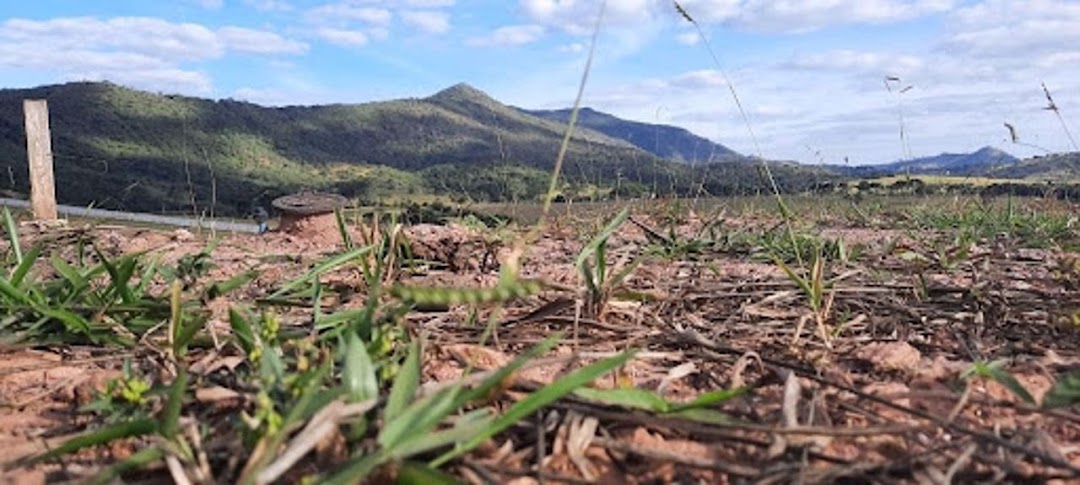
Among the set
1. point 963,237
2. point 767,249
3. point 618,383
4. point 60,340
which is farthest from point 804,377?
point 963,237

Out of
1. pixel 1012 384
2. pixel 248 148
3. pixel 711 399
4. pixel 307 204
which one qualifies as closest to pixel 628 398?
pixel 711 399

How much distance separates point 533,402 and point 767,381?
45 cm

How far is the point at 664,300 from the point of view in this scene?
2.30m

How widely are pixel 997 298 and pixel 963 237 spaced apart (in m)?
1.74

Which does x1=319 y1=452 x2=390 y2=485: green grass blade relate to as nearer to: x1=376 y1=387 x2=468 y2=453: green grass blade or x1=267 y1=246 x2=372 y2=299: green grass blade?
x1=376 y1=387 x2=468 y2=453: green grass blade

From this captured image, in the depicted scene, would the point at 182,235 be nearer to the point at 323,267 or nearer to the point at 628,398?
the point at 323,267

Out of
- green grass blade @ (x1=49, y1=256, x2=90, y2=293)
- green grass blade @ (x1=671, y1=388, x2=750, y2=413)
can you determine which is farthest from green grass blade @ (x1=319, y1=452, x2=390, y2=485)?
green grass blade @ (x1=49, y1=256, x2=90, y2=293)

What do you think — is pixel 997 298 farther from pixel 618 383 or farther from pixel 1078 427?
pixel 618 383

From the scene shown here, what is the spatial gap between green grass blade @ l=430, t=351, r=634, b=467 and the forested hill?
32.8 metres

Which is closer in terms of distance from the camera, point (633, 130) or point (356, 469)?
point (356, 469)

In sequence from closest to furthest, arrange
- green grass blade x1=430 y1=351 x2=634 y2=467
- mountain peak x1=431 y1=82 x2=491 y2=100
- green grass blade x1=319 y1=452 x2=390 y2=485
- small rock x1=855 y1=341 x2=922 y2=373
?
green grass blade x1=319 y1=452 x2=390 y2=485
green grass blade x1=430 y1=351 x2=634 y2=467
small rock x1=855 y1=341 x2=922 y2=373
mountain peak x1=431 y1=82 x2=491 y2=100

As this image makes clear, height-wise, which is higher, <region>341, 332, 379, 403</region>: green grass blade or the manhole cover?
<region>341, 332, 379, 403</region>: green grass blade

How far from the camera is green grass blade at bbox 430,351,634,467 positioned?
1.11 meters

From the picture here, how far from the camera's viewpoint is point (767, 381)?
4.60 ft
